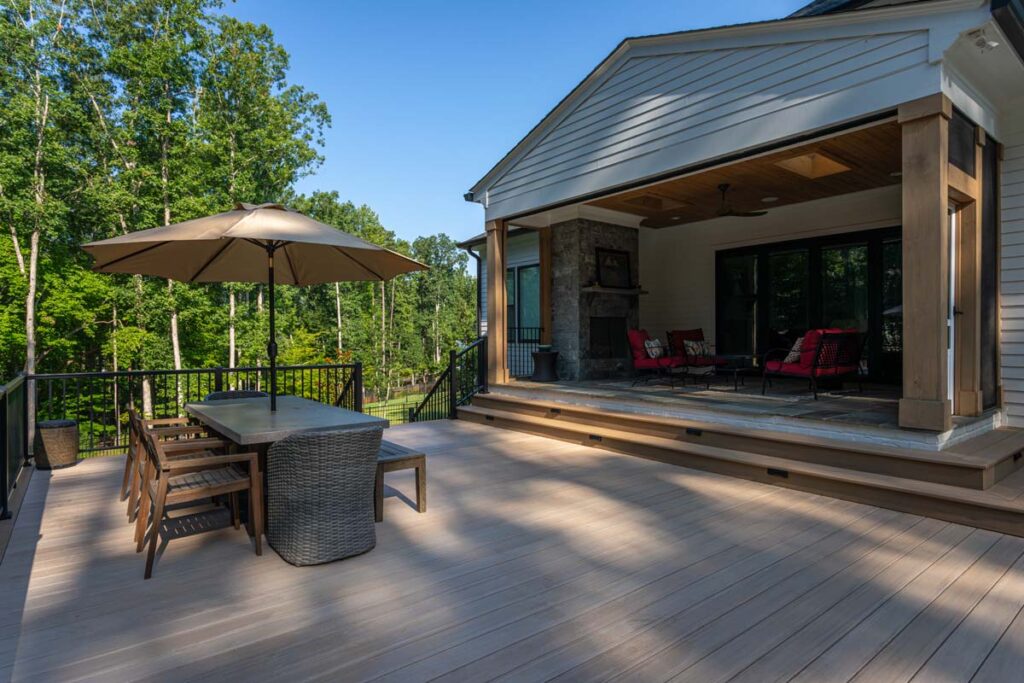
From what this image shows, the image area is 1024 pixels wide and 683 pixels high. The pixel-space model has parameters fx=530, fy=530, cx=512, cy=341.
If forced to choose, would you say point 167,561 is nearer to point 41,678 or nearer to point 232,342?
point 41,678

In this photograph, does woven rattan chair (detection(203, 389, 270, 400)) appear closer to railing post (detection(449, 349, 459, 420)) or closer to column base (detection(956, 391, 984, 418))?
railing post (detection(449, 349, 459, 420))

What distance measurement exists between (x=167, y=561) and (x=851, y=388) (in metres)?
7.37

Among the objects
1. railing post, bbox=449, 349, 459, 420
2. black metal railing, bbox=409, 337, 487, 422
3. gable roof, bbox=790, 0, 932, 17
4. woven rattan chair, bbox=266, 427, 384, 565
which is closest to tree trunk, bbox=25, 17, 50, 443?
black metal railing, bbox=409, 337, 487, 422

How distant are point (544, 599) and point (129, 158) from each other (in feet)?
60.3

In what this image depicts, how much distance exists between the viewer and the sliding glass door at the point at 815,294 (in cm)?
695

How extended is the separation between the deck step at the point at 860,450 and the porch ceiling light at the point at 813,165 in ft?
10.1

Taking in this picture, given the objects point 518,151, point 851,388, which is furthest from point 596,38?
point 851,388

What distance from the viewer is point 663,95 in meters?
5.54

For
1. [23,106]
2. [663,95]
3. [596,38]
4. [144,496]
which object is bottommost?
[144,496]

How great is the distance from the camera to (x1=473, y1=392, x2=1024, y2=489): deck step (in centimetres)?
347

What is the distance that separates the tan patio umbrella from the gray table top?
0.22 metres

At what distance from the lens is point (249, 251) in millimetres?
4297

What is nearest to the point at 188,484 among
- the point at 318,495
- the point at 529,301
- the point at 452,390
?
the point at 318,495

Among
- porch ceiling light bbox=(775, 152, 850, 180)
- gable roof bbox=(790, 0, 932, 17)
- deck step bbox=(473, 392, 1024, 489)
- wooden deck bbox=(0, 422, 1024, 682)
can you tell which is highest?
gable roof bbox=(790, 0, 932, 17)
